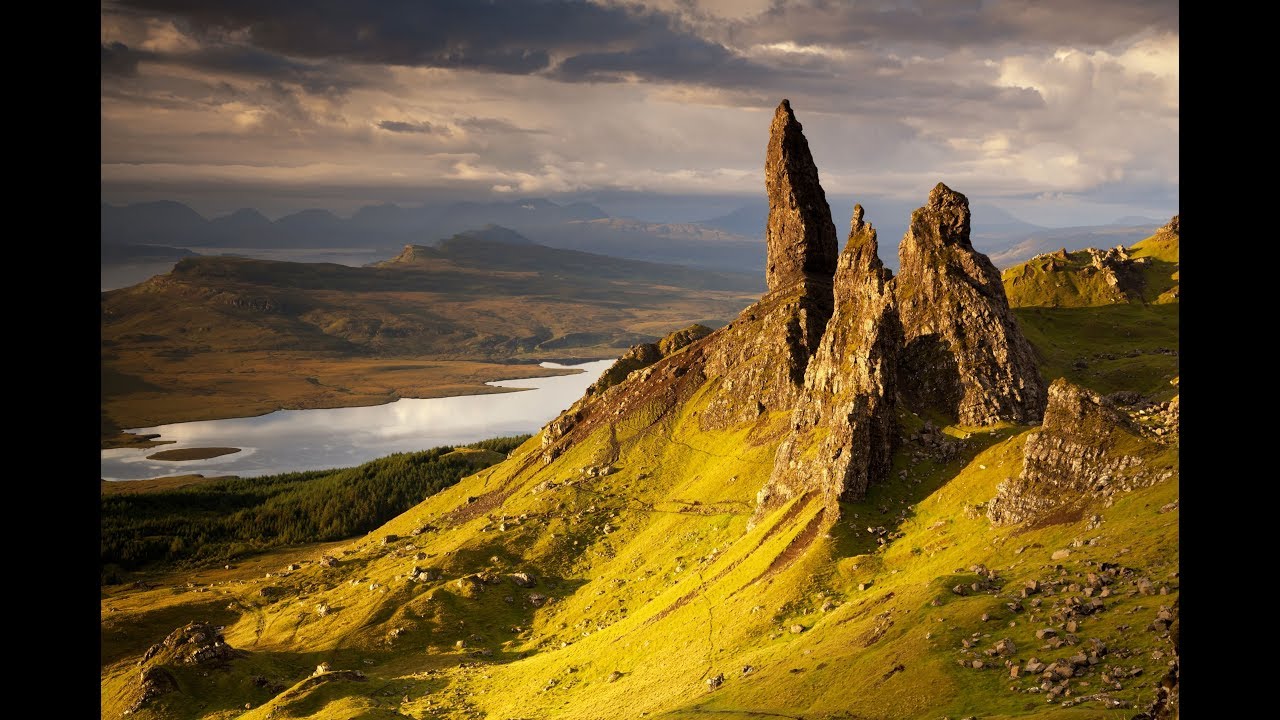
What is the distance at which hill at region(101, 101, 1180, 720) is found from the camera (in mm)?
74812

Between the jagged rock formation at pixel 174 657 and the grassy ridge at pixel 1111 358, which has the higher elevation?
the grassy ridge at pixel 1111 358

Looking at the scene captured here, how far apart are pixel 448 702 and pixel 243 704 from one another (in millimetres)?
37261

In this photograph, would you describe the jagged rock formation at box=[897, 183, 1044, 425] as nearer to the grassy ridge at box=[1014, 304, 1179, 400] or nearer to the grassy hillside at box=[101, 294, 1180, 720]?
the grassy hillside at box=[101, 294, 1180, 720]

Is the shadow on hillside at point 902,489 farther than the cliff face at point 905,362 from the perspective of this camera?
No

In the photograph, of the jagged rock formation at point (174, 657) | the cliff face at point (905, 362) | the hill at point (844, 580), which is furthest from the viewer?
the jagged rock formation at point (174, 657)

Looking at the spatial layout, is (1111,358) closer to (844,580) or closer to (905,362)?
(905,362)

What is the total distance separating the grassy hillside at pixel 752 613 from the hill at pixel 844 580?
36 centimetres

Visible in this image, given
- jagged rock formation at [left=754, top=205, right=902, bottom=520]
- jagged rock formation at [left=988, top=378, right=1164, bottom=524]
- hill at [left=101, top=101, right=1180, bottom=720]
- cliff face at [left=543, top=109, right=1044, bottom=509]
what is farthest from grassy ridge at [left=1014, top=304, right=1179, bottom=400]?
jagged rock formation at [left=988, top=378, right=1164, bottom=524]

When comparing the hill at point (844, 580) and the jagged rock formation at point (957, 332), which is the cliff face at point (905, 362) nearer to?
the jagged rock formation at point (957, 332)

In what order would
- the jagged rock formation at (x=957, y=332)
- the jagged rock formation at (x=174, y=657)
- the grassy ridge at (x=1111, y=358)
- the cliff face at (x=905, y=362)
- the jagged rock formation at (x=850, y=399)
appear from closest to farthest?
the jagged rock formation at (x=850, y=399), the cliff face at (x=905, y=362), the jagged rock formation at (x=957, y=332), the jagged rock formation at (x=174, y=657), the grassy ridge at (x=1111, y=358)

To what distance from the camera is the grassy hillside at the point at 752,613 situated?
73.8 metres

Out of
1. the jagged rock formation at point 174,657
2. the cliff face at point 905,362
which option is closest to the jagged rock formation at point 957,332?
the cliff face at point 905,362

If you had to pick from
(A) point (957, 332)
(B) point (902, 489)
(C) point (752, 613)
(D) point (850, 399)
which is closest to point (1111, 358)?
(A) point (957, 332)
